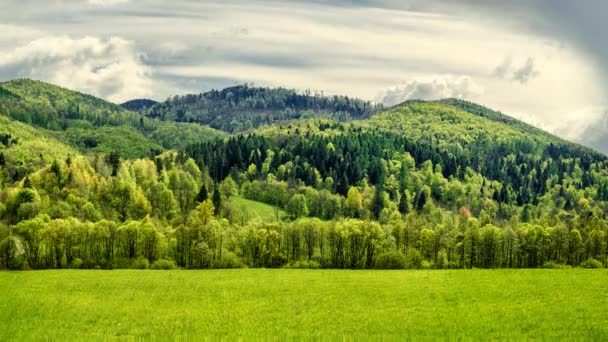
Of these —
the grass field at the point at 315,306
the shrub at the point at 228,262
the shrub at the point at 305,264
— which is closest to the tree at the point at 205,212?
the shrub at the point at 228,262

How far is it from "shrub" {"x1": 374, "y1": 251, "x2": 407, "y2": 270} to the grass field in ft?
108

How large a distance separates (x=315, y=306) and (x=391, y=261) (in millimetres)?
62462

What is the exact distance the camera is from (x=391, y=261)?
11481 cm

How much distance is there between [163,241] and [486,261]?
73144mm

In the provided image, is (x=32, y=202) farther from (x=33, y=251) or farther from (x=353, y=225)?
(x=353, y=225)

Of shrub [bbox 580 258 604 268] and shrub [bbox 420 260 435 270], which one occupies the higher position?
shrub [bbox 580 258 604 268]

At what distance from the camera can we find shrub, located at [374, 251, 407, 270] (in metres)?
114

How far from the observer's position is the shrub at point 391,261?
114250mm

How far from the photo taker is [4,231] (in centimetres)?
11519

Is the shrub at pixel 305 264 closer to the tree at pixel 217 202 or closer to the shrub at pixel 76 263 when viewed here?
the shrub at pixel 76 263

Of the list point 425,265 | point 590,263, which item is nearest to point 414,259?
point 425,265

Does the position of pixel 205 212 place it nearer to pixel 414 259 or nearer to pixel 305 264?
pixel 305 264

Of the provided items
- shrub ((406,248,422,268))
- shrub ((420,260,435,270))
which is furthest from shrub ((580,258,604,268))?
shrub ((406,248,422,268))

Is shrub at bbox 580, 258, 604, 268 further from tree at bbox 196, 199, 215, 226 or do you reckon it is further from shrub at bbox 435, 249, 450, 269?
tree at bbox 196, 199, 215, 226
